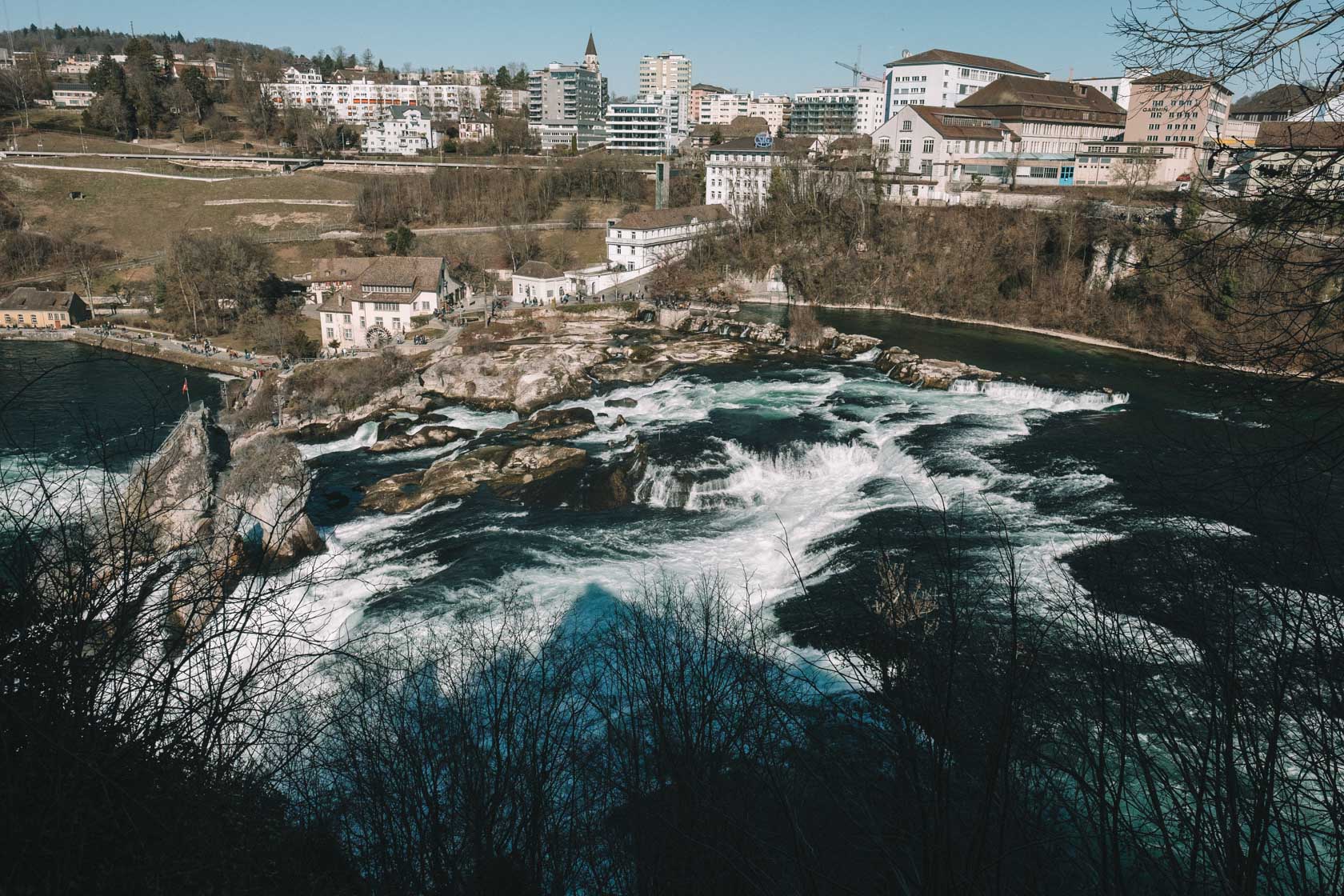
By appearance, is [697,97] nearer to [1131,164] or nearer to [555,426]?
[1131,164]

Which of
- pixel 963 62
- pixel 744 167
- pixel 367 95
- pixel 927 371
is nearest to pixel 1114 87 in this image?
pixel 963 62

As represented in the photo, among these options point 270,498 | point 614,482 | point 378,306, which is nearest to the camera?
point 270,498

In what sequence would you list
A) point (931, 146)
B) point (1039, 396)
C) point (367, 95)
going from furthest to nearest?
1. point (367, 95)
2. point (931, 146)
3. point (1039, 396)

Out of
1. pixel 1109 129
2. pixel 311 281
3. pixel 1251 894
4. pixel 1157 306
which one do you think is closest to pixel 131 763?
pixel 1251 894

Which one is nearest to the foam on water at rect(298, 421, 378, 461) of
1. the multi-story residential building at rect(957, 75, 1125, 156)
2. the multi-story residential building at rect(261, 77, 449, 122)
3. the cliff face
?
the cliff face

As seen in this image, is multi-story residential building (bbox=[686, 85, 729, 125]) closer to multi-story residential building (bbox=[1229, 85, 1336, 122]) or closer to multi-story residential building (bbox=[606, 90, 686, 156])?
multi-story residential building (bbox=[606, 90, 686, 156])

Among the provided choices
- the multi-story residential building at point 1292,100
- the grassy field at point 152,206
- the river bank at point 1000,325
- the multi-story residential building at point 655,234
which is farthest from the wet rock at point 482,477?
the grassy field at point 152,206

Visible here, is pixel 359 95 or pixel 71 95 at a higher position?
pixel 359 95
